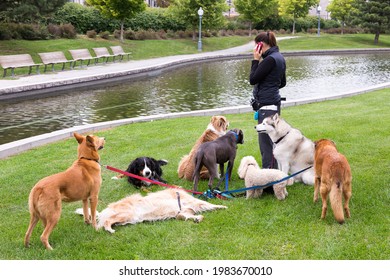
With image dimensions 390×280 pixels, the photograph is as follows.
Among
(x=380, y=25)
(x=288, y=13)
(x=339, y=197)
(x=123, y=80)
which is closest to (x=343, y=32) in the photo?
(x=288, y=13)

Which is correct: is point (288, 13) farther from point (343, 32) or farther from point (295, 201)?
point (295, 201)

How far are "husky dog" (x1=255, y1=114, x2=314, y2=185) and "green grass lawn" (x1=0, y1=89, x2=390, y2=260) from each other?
31cm

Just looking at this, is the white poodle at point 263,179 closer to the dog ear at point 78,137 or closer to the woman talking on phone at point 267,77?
the woman talking on phone at point 267,77

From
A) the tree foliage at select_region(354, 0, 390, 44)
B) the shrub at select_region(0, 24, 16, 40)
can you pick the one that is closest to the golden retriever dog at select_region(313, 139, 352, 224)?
the shrub at select_region(0, 24, 16, 40)

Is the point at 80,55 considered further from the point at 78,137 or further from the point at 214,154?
the point at 78,137

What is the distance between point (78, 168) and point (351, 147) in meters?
5.51

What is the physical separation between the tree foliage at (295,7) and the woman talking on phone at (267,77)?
178 ft

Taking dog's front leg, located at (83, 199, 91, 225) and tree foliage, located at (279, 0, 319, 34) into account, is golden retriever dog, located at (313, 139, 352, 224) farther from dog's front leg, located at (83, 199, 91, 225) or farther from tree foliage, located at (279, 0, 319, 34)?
tree foliage, located at (279, 0, 319, 34)

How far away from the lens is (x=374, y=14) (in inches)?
1887

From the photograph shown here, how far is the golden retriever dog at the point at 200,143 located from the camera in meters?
7.00

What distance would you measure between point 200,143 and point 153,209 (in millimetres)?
1888

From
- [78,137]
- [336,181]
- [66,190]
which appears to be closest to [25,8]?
[78,137]

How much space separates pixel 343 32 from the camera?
62000 millimetres

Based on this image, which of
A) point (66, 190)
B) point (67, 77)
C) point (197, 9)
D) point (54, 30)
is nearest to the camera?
point (66, 190)
